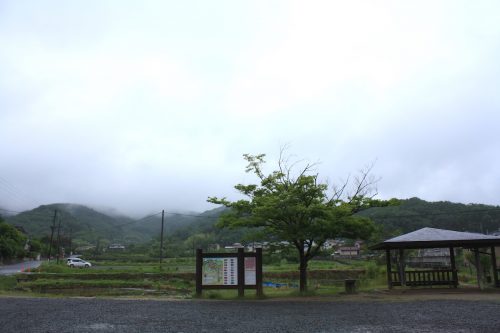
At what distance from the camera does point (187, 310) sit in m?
10.9

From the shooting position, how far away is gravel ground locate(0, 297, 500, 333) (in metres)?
8.05

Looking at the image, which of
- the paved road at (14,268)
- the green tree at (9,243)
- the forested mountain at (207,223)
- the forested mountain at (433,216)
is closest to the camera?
the paved road at (14,268)

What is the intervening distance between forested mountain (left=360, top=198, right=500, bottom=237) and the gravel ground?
1152 inches

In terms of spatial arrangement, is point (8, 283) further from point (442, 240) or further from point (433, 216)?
point (433, 216)

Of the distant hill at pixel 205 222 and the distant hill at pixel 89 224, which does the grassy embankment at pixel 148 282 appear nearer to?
the distant hill at pixel 205 222

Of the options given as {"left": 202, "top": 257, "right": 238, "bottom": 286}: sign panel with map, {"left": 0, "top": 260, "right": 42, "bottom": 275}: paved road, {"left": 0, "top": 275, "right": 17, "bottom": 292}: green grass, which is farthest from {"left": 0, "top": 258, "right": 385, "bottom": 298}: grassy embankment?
{"left": 0, "top": 260, "right": 42, "bottom": 275}: paved road

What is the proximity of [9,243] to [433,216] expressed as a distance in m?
52.3

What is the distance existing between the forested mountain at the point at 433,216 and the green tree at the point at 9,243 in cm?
4497

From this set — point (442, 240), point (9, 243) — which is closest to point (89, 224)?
point (9, 243)

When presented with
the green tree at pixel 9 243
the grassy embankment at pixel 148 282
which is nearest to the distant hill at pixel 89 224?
the green tree at pixel 9 243

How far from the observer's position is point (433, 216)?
4278 cm

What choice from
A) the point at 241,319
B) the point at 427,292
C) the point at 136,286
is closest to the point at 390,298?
the point at 427,292

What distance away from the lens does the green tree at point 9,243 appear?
51.9m

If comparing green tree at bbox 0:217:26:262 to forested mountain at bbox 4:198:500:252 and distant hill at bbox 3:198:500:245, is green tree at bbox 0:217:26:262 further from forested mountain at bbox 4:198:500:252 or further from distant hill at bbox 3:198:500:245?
distant hill at bbox 3:198:500:245
